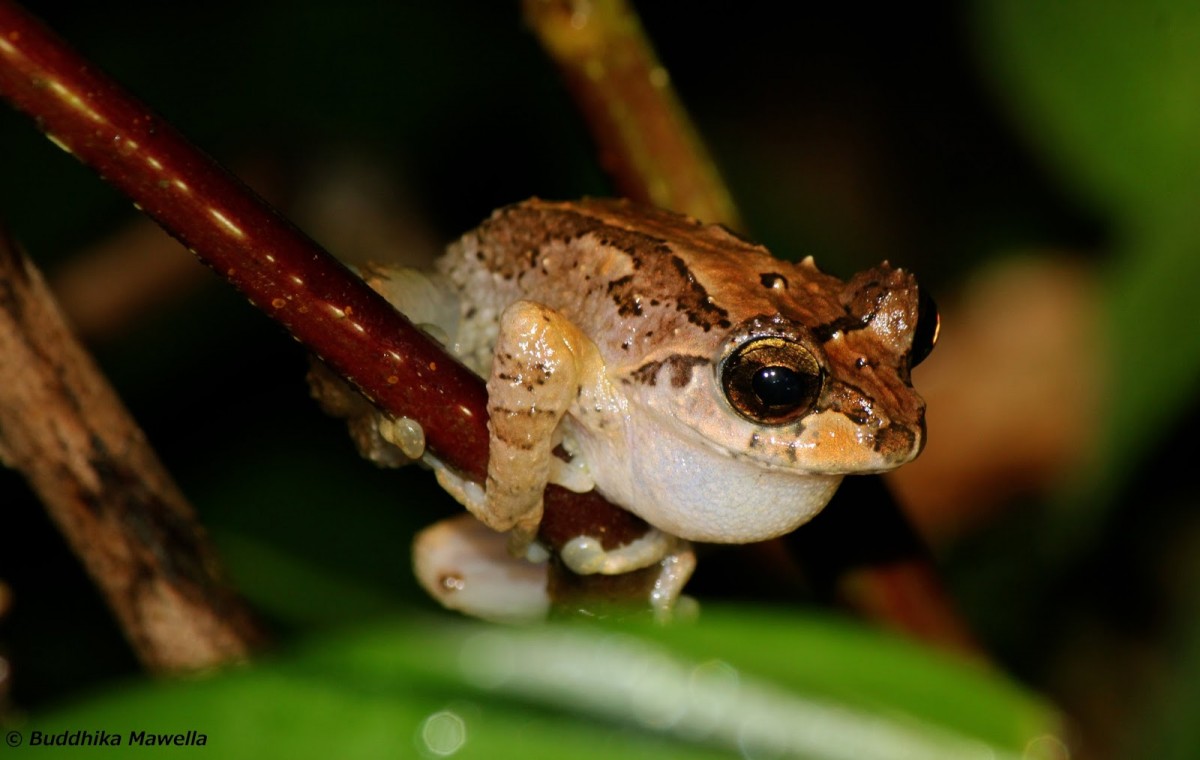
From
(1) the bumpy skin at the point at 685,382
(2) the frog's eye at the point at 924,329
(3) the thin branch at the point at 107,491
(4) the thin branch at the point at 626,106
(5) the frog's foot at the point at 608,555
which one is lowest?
(3) the thin branch at the point at 107,491

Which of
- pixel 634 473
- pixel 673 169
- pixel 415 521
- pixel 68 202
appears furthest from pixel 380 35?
pixel 634 473

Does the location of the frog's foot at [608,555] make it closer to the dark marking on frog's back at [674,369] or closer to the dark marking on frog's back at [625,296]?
the dark marking on frog's back at [674,369]

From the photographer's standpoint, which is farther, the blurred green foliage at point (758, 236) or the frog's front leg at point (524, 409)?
the frog's front leg at point (524, 409)

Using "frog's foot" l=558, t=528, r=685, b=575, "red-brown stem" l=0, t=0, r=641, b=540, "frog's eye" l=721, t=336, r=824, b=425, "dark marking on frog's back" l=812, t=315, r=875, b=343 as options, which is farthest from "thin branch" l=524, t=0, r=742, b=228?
"red-brown stem" l=0, t=0, r=641, b=540

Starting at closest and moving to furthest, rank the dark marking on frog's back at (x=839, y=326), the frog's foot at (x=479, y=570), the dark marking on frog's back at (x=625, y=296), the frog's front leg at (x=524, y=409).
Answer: the frog's front leg at (x=524, y=409), the dark marking on frog's back at (x=839, y=326), the dark marking on frog's back at (x=625, y=296), the frog's foot at (x=479, y=570)

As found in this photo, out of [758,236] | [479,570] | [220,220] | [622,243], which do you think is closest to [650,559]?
[479,570]

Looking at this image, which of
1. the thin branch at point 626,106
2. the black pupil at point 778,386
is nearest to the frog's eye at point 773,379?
the black pupil at point 778,386

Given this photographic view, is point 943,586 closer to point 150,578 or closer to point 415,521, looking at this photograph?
point 150,578
